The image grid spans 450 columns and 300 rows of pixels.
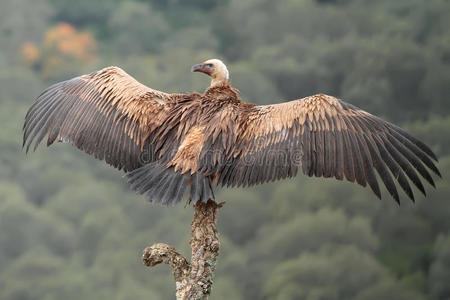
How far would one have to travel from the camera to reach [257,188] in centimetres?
4403

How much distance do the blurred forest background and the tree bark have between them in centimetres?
2769

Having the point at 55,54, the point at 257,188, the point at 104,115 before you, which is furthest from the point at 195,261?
the point at 55,54

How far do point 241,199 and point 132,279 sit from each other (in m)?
7.43

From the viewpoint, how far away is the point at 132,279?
129ft

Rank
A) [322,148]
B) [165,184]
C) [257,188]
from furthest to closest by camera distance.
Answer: [257,188], [322,148], [165,184]

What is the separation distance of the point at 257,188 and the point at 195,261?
37.7 m

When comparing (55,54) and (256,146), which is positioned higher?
(55,54)

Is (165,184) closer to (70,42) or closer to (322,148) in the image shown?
(322,148)

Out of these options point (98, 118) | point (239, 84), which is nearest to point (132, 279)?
point (239, 84)

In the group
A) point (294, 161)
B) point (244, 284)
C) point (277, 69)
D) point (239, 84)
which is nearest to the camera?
point (294, 161)

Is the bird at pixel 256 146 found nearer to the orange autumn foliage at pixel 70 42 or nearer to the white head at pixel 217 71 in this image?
the white head at pixel 217 71

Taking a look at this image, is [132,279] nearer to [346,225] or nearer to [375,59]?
[346,225]

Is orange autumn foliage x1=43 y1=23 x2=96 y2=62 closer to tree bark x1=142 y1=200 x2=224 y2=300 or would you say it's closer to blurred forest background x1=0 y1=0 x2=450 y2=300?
blurred forest background x1=0 y1=0 x2=450 y2=300

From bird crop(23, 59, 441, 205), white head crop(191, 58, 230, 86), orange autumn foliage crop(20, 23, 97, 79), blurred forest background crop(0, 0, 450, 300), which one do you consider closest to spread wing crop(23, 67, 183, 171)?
bird crop(23, 59, 441, 205)
